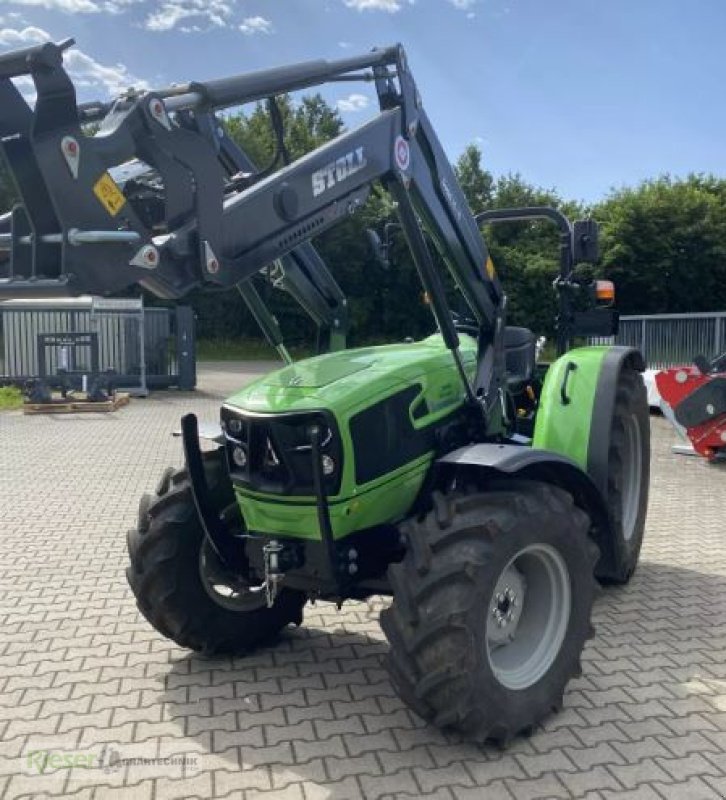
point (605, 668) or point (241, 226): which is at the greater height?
point (241, 226)

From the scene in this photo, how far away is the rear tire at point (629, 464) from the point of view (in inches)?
196

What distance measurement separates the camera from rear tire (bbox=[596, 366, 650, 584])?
497 centimetres

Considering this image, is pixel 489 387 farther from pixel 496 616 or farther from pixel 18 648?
pixel 18 648

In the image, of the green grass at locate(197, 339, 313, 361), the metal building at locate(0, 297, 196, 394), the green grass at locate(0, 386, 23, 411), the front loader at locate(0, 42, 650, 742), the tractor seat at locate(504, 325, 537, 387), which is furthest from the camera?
the green grass at locate(197, 339, 313, 361)

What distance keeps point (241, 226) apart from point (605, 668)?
269 centimetres

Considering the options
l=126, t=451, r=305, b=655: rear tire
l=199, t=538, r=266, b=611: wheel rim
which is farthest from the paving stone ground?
l=199, t=538, r=266, b=611: wheel rim

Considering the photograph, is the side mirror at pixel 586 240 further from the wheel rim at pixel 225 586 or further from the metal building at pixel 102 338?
the metal building at pixel 102 338

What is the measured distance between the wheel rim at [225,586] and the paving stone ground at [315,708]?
0.96 ft

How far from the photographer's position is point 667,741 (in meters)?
3.51

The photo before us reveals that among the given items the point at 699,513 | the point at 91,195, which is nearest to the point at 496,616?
the point at 91,195

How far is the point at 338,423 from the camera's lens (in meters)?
3.55

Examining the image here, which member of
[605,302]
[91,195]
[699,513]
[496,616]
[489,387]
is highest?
[91,195]

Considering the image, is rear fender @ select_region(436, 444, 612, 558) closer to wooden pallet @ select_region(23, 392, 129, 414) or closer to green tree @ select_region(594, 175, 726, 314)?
wooden pallet @ select_region(23, 392, 129, 414)

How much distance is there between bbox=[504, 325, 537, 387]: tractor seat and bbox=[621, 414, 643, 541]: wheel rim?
0.74 meters
